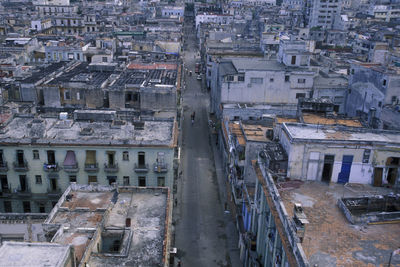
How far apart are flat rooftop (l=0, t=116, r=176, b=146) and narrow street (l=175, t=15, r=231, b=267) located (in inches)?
440

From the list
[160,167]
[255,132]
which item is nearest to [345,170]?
[255,132]

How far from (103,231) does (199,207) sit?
22.9 metres

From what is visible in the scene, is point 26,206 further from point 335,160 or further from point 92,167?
point 335,160

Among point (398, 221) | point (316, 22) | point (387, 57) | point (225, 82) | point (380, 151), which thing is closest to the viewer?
point (398, 221)

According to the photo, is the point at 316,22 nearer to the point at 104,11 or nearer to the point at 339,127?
the point at 104,11

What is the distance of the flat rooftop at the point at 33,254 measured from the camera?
73.4ft

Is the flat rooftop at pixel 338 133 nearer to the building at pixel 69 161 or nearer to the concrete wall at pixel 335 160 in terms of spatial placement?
the concrete wall at pixel 335 160

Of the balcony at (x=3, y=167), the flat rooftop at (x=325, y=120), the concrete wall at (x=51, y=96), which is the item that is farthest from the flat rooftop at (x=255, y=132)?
the concrete wall at (x=51, y=96)

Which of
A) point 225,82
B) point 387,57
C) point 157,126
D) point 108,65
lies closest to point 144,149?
point 157,126

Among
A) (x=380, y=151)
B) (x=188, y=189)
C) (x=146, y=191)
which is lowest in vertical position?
(x=188, y=189)

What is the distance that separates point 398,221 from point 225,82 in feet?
144

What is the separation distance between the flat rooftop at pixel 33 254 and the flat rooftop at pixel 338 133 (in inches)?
798

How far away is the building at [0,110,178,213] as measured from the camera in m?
43.1

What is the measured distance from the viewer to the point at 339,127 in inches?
1476
